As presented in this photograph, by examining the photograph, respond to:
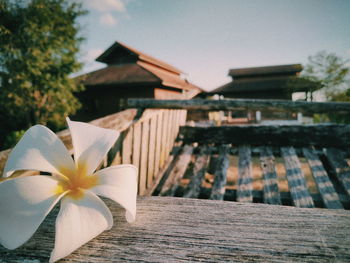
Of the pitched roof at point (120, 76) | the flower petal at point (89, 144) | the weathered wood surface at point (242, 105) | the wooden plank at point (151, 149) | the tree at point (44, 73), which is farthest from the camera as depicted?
the pitched roof at point (120, 76)

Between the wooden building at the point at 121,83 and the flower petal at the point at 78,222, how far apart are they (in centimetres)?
1439

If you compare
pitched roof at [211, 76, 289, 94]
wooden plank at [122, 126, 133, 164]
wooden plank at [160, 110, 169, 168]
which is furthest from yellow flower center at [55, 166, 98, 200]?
pitched roof at [211, 76, 289, 94]

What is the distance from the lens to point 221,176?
7.22ft

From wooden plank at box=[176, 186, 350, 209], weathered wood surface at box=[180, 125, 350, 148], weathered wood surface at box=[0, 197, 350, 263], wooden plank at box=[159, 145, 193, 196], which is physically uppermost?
weathered wood surface at box=[0, 197, 350, 263]

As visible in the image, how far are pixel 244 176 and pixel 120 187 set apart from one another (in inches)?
76.0

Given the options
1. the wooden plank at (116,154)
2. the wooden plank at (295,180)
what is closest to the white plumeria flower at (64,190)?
the wooden plank at (116,154)

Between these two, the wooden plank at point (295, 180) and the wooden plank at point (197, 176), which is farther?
the wooden plank at point (197, 176)

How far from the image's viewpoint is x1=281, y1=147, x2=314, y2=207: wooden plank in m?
1.77

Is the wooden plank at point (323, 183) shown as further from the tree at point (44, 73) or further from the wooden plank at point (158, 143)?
the tree at point (44, 73)

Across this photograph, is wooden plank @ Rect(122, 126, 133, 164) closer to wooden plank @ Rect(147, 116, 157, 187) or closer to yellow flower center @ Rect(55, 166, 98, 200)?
wooden plank @ Rect(147, 116, 157, 187)

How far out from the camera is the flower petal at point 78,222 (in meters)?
0.35

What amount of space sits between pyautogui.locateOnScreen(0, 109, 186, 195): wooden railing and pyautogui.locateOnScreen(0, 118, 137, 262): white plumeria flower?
3.67ft

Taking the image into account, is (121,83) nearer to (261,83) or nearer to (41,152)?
(41,152)

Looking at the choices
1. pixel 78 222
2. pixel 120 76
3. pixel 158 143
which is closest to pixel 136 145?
pixel 158 143
